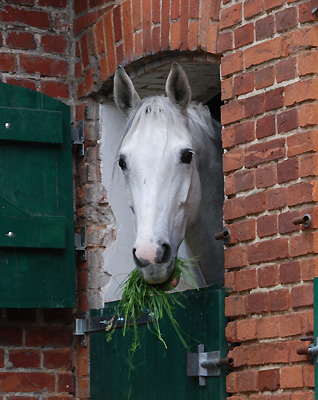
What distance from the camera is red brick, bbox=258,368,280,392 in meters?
4.07

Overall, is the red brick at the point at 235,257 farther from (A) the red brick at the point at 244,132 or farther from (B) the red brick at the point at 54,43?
(B) the red brick at the point at 54,43

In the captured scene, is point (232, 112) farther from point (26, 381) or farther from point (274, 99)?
point (26, 381)

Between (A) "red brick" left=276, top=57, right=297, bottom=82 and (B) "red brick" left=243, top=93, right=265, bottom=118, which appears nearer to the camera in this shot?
(A) "red brick" left=276, top=57, right=297, bottom=82

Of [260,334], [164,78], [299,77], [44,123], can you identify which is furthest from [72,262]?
[299,77]

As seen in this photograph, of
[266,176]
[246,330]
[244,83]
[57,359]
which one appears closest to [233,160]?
[266,176]

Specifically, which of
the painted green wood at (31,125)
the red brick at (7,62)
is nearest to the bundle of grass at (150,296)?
the painted green wood at (31,125)

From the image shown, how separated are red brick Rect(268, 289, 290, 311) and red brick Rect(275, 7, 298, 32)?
46.3 inches

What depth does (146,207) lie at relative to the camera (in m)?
4.25

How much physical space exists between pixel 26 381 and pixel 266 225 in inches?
73.5

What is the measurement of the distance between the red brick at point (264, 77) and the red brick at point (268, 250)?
0.72m

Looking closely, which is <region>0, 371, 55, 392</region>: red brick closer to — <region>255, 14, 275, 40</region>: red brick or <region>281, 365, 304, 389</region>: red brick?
<region>281, 365, 304, 389</region>: red brick

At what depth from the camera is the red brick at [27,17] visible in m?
5.58

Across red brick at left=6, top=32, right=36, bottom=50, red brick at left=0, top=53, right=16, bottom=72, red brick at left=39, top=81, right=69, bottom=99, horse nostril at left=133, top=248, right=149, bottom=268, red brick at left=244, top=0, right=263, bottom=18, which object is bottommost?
horse nostril at left=133, top=248, right=149, bottom=268

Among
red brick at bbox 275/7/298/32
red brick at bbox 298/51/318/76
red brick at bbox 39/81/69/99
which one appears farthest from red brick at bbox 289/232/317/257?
red brick at bbox 39/81/69/99
